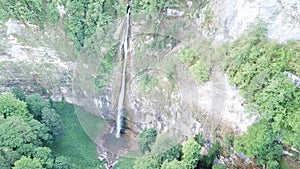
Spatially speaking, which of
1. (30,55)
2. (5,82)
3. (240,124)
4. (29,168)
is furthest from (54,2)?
(240,124)

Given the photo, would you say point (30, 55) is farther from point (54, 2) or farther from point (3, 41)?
point (54, 2)

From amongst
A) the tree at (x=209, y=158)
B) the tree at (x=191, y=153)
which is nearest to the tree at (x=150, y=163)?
the tree at (x=191, y=153)

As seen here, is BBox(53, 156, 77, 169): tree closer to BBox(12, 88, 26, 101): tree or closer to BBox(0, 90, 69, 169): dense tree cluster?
BBox(0, 90, 69, 169): dense tree cluster

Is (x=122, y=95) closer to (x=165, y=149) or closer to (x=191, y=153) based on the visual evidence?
(x=165, y=149)

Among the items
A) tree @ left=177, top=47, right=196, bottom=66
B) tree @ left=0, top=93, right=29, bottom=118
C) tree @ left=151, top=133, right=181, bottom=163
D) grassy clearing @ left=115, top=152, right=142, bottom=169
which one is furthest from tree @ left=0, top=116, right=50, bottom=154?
tree @ left=177, top=47, right=196, bottom=66

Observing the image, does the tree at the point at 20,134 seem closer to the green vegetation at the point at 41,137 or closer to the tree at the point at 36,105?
the green vegetation at the point at 41,137
